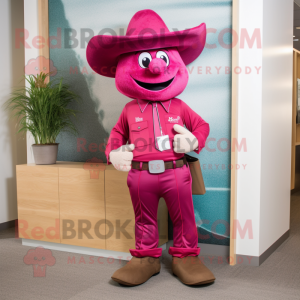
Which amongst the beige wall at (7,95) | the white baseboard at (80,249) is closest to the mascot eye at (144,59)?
the white baseboard at (80,249)

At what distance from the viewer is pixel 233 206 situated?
2389mm

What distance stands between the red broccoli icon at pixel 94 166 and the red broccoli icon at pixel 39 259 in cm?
64

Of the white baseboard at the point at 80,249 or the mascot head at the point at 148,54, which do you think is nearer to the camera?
the mascot head at the point at 148,54

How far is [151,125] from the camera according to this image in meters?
2.03

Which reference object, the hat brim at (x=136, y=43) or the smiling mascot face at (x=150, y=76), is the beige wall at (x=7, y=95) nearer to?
the hat brim at (x=136, y=43)

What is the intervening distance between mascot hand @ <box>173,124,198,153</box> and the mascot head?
21 cm

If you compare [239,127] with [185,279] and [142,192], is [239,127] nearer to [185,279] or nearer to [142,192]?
[142,192]

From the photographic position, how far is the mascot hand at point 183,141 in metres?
1.96

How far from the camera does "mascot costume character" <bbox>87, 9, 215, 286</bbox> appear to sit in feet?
6.48

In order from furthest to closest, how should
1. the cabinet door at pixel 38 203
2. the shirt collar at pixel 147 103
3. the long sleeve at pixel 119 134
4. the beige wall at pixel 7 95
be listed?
1. the beige wall at pixel 7 95
2. the cabinet door at pixel 38 203
3. the long sleeve at pixel 119 134
4. the shirt collar at pixel 147 103

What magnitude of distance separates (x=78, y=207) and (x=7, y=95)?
4.86 feet

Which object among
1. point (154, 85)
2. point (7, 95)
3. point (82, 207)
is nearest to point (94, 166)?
point (82, 207)

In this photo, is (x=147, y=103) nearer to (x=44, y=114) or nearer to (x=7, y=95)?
(x=44, y=114)

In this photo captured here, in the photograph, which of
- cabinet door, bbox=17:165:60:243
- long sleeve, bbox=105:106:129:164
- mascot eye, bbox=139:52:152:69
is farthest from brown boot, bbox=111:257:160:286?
mascot eye, bbox=139:52:152:69
